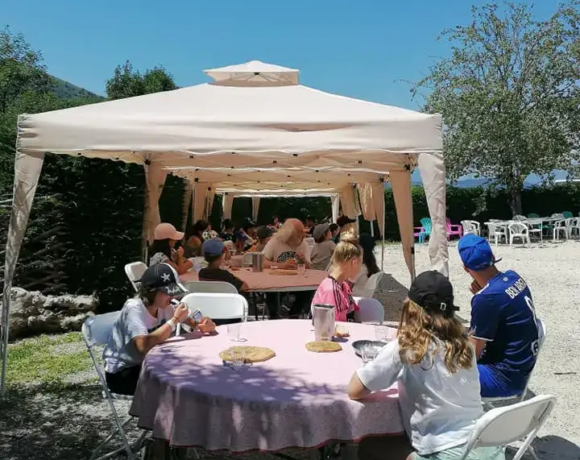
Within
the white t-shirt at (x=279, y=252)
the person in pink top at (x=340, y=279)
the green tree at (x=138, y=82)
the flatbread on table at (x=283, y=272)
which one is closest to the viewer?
the person in pink top at (x=340, y=279)

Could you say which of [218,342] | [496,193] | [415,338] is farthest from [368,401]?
[496,193]

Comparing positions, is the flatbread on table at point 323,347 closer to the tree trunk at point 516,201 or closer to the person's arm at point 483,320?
the person's arm at point 483,320

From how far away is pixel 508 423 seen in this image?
6.41 ft

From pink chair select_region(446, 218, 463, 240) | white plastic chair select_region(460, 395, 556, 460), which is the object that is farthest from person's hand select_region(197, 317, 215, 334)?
pink chair select_region(446, 218, 463, 240)

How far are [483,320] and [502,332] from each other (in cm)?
15

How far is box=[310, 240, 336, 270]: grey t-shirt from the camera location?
762 cm

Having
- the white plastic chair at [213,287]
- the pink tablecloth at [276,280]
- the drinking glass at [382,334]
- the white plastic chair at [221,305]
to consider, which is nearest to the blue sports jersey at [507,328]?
the drinking glass at [382,334]

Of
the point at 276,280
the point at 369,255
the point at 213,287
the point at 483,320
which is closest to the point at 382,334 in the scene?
the point at 483,320

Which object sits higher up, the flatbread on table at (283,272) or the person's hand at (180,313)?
the person's hand at (180,313)

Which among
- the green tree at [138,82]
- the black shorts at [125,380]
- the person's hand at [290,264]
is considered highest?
the green tree at [138,82]

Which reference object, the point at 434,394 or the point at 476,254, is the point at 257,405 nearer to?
the point at 434,394

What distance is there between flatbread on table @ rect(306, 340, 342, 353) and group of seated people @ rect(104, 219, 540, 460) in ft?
2.04

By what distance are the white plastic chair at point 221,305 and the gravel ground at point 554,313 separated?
2.17 m

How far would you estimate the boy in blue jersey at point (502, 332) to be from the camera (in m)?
2.79
